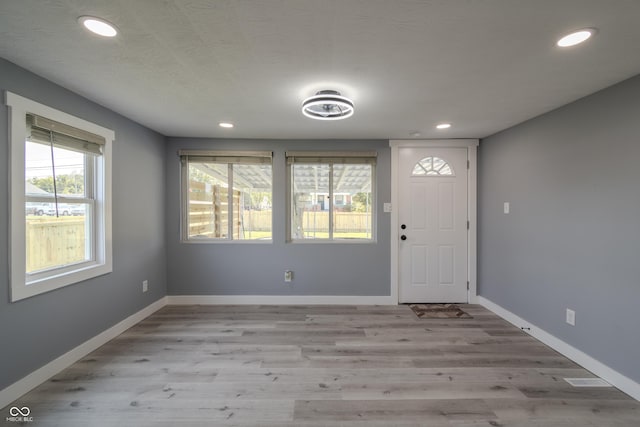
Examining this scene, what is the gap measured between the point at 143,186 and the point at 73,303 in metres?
1.44

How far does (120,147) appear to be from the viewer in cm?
288

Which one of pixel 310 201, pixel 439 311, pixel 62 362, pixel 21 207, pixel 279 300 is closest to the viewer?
pixel 21 207

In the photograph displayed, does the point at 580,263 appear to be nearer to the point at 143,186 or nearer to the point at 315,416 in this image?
the point at 315,416

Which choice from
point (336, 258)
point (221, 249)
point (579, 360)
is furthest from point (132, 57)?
point (579, 360)

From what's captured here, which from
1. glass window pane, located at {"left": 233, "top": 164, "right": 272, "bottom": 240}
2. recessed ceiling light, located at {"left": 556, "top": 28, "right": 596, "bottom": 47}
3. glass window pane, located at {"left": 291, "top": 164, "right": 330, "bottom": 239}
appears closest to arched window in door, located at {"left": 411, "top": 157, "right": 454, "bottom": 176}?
glass window pane, located at {"left": 291, "top": 164, "right": 330, "bottom": 239}

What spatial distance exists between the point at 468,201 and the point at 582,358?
81.5 inches

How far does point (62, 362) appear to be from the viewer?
2217 millimetres

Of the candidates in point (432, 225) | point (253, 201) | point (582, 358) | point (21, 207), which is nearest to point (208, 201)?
point (253, 201)

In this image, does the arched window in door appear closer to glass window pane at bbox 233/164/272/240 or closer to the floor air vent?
glass window pane at bbox 233/164/272/240

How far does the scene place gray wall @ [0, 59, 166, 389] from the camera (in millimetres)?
1834

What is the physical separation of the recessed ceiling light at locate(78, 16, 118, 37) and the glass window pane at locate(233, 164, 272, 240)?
2.37 meters

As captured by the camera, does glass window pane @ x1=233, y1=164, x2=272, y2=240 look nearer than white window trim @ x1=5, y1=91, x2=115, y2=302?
No

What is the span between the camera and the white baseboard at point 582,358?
197 cm

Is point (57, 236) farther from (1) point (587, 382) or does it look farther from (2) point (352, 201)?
(1) point (587, 382)
